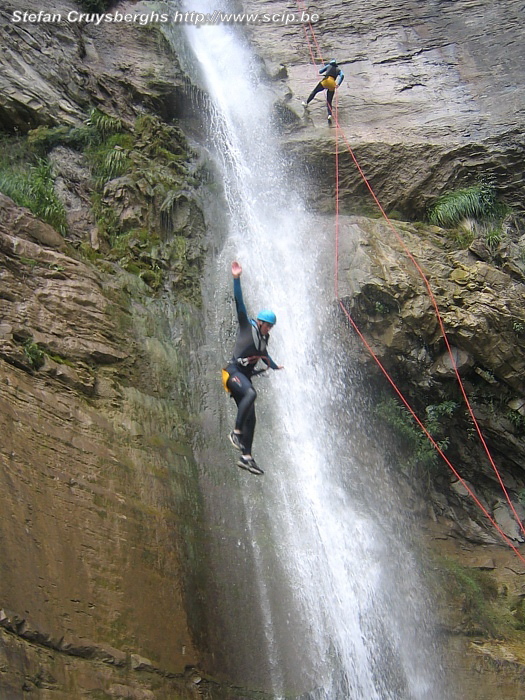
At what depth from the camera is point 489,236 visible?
35.1ft

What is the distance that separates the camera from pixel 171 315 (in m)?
9.16

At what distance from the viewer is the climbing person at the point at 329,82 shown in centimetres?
1266

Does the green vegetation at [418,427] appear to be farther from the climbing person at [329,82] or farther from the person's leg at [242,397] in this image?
the climbing person at [329,82]

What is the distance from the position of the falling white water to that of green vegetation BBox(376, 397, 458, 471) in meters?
0.66

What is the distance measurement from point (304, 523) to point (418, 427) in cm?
316

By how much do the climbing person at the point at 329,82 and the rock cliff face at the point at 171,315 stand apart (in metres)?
0.33

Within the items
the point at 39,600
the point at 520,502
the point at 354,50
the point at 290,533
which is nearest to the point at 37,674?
the point at 39,600

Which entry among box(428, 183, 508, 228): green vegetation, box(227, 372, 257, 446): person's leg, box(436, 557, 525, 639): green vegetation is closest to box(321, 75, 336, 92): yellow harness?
box(428, 183, 508, 228): green vegetation

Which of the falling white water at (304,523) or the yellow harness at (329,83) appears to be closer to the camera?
the falling white water at (304,523)

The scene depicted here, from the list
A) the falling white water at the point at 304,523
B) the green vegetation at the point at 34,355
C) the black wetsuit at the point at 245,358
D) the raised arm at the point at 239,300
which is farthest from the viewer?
the falling white water at the point at 304,523

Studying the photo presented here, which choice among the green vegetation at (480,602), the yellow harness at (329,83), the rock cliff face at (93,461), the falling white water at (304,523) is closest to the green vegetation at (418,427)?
the falling white water at (304,523)

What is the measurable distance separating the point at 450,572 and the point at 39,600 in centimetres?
590

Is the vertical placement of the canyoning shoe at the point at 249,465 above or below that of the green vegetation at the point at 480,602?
above

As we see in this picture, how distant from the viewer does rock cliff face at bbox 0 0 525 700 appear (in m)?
5.70
